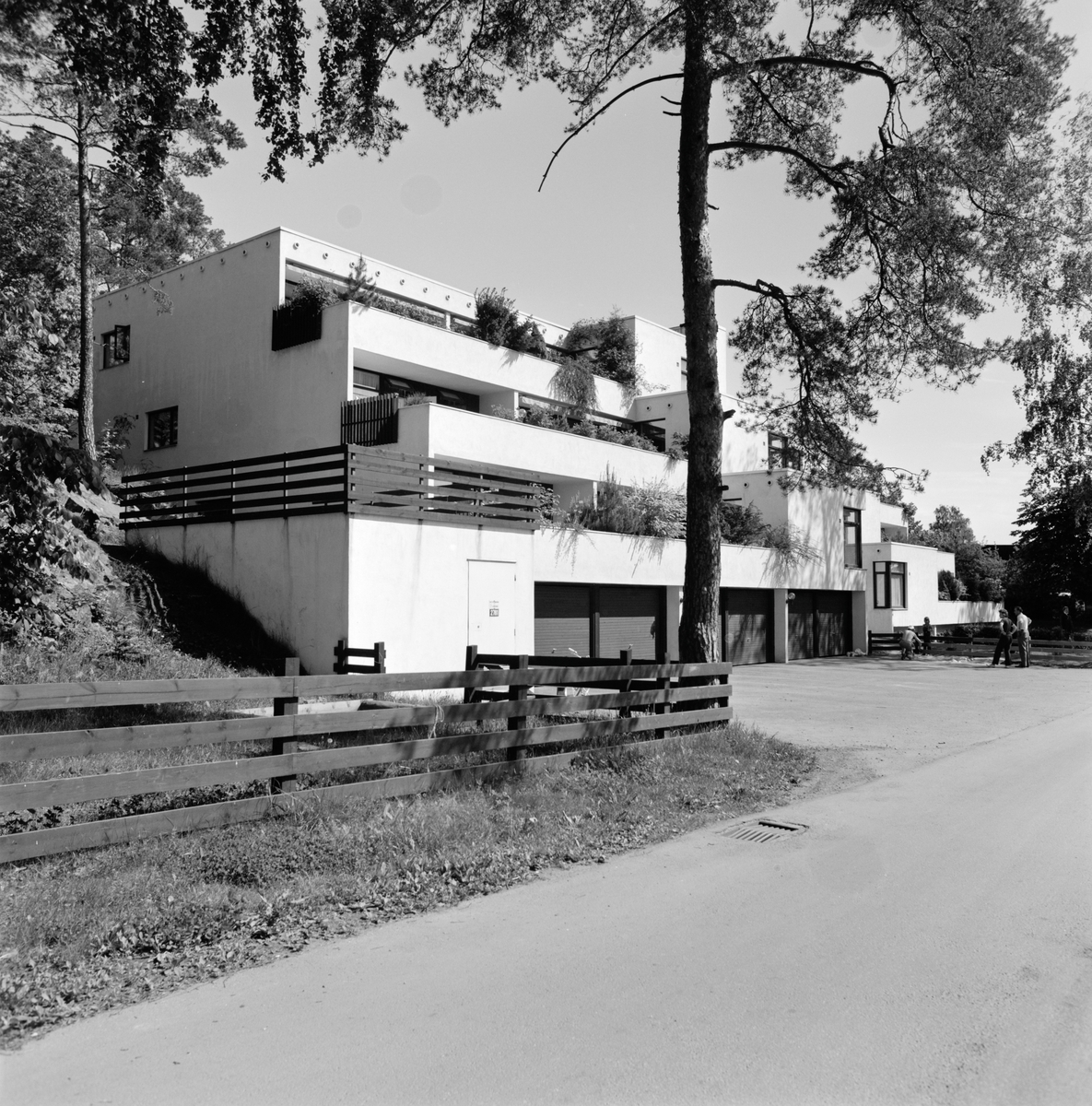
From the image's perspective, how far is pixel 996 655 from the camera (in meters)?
29.0

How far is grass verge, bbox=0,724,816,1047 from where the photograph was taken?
4.48 m

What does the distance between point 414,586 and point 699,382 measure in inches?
232

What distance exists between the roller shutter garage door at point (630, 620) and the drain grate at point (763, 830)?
15822 mm

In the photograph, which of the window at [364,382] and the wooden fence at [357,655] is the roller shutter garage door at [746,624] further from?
the wooden fence at [357,655]

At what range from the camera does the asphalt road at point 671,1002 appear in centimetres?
349

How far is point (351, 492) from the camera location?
14.5m

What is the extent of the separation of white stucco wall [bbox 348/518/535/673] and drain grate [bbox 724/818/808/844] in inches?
326

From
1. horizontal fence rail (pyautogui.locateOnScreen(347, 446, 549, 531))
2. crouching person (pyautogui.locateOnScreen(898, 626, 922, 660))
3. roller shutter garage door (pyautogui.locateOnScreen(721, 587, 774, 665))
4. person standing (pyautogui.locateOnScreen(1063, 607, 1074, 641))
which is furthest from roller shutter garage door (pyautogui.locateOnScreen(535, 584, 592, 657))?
person standing (pyautogui.locateOnScreen(1063, 607, 1074, 641))

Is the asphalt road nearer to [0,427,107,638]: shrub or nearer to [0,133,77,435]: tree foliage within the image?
[0,427,107,638]: shrub

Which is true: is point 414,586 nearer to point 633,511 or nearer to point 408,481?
point 408,481

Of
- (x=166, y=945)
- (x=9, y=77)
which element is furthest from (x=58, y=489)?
(x=166, y=945)

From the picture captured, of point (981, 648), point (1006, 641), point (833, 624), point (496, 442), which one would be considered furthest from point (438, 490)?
point (981, 648)

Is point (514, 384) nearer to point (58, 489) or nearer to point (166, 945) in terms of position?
point (58, 489)

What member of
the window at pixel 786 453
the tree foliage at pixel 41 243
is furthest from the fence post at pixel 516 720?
the tree foliage at pixel 41 243
